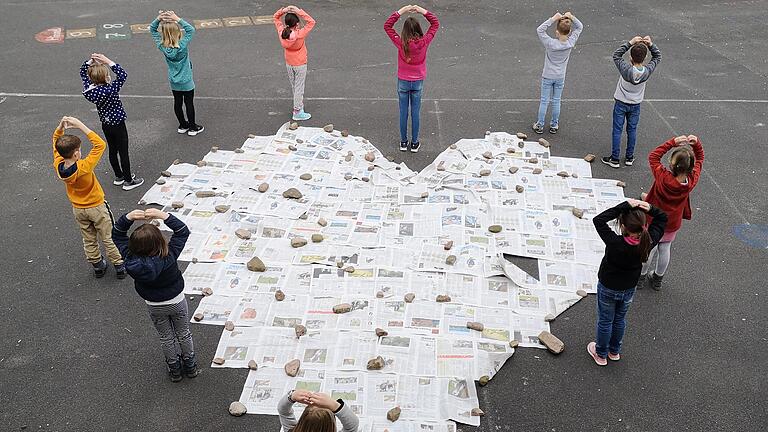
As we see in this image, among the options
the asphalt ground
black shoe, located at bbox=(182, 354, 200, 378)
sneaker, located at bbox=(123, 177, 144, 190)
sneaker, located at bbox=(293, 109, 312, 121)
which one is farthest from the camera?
sneaker, located at bbox=(293, 109, 312, 121)

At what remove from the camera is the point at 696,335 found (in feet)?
17.7

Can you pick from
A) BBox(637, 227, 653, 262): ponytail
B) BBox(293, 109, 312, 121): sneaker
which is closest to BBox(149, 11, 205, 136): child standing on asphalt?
BBox(293, 109, 312, 121): sneaker

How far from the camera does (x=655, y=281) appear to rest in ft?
19.3

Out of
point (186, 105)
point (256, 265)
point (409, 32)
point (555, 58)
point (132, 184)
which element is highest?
point (409, 32)

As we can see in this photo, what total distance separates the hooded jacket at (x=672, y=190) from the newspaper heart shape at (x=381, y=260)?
95cm

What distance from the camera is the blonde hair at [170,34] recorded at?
810 centimetres

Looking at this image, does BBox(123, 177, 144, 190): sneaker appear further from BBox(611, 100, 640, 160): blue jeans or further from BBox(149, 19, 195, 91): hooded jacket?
BBox(611, 100, 640, 160): blue jeans

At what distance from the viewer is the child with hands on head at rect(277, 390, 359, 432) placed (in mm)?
3049

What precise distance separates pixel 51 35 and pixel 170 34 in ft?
18.7

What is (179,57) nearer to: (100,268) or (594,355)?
(100,268)

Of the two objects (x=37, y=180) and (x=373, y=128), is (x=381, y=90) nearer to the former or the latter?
(x=373, y=128)

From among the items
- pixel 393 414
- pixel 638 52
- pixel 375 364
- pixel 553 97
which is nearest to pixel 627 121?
pixel 638 52

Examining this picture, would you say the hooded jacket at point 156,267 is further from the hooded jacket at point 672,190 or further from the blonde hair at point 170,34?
the blonde hair at point 170,34

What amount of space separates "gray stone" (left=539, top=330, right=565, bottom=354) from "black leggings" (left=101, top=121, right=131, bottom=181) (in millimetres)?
5066
